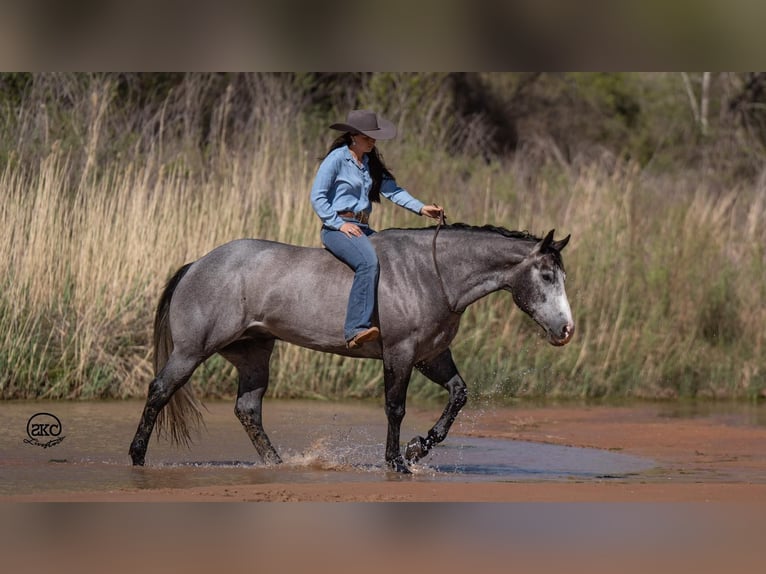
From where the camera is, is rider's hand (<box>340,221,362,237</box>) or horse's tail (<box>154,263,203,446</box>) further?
horse's tail (<box>154,263,203,446</box>)

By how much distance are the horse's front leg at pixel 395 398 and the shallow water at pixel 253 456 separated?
0.18 m

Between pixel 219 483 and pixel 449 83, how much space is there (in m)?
17.1

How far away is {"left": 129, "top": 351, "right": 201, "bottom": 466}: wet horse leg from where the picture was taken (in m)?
9.60

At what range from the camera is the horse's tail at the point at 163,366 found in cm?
995

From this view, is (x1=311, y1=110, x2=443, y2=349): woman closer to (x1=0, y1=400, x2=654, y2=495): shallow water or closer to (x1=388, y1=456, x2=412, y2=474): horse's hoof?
(x1=388, y1=456, x2=412, y2=474): horse's hoof

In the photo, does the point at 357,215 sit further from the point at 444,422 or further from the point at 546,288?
the point at 444,422

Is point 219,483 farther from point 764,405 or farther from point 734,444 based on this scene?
point 764,405

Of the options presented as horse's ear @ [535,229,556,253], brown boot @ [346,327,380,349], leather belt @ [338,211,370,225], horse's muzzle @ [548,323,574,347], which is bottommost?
brown boot @ [346,327,380,349]

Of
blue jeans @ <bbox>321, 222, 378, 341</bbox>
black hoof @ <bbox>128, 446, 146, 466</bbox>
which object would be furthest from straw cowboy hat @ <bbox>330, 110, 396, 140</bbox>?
black hoof @ <bbox>128, 446, 146, 466</bbox>

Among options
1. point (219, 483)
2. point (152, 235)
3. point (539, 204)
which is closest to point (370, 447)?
point (219, 483)

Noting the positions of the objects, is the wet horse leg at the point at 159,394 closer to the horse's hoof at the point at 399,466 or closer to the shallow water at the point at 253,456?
the shallow water at the point at 253,456

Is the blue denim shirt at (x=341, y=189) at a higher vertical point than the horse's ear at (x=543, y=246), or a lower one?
higher

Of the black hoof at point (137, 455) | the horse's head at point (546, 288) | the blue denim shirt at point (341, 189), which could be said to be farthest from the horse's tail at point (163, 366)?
the horse's head at point (546, 288)

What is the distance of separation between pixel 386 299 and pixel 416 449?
1.13 meters
